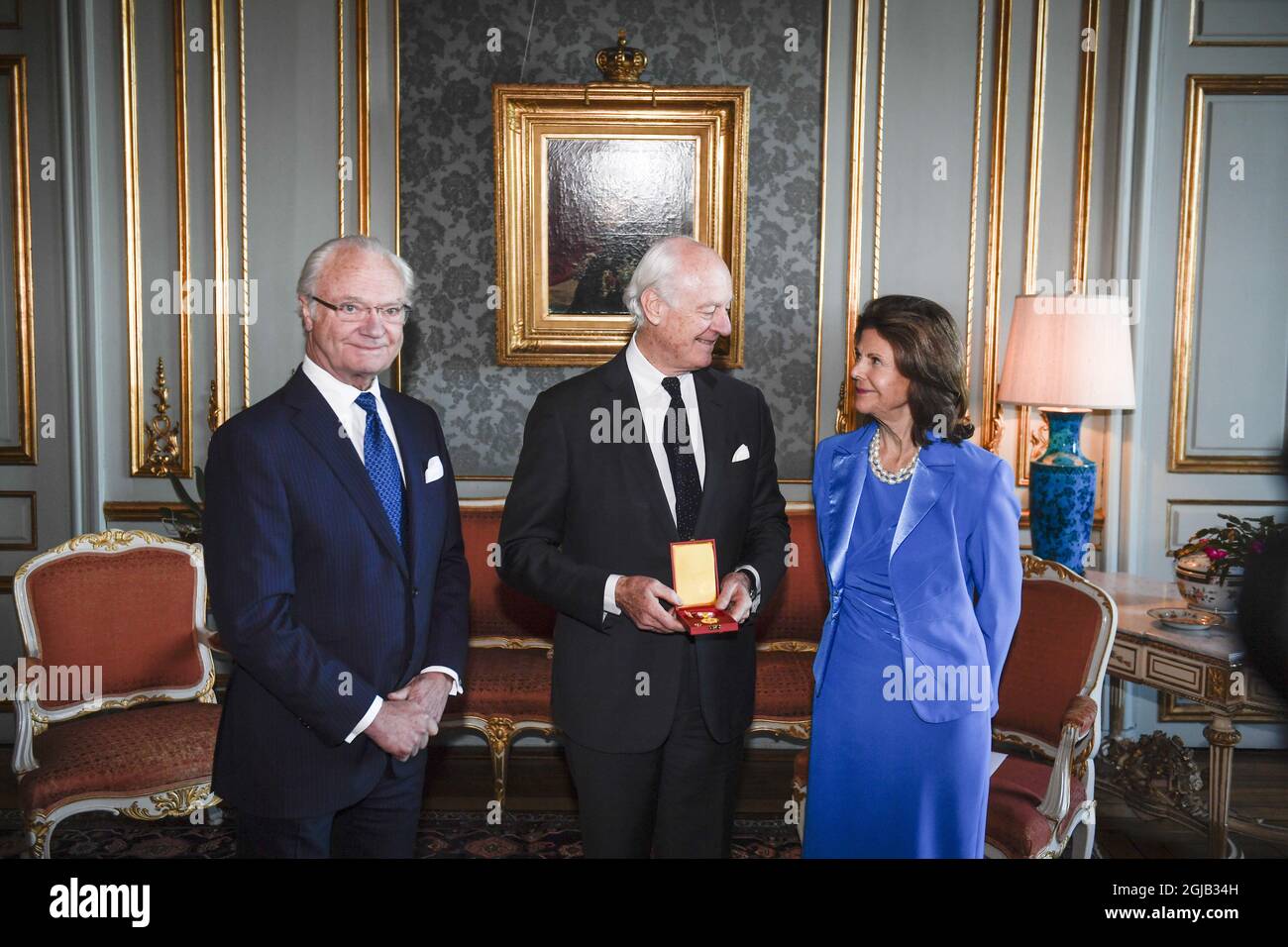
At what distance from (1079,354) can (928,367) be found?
195 cm

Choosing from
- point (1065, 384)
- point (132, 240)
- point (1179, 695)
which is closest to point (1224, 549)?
point (1179, 695)

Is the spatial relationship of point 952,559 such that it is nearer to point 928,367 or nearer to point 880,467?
point 880,467

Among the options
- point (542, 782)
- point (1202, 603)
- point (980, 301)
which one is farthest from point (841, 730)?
point (980, 301)

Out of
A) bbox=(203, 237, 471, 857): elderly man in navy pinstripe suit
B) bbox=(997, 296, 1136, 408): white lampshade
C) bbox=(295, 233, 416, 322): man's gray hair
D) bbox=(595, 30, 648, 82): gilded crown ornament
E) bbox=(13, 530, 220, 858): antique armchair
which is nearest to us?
bbox=(203, 237, 471, 857): elderly man in navy pinstripe suit

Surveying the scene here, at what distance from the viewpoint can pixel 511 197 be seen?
173 inches

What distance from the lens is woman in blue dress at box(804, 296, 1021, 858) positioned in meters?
2.07

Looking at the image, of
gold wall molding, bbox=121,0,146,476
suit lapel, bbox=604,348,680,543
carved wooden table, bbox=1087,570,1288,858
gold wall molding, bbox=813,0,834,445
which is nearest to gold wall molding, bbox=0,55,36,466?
gold wall molding, bbox=121,0,146,476

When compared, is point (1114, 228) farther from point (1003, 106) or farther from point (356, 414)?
point (356, 414)

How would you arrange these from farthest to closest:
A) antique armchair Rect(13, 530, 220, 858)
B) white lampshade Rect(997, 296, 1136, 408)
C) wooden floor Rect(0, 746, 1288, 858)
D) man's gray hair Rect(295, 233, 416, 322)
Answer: white lampshade Rect(997, 296, 1136, 408) → wooden floor Rect(0, 746, 1288, 858) → antique armchair Rect(13, 530, 220, 858) → man's gray hair Rect(295, 233, 416, 322)

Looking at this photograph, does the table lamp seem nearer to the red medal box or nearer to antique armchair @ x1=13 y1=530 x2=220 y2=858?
the red medal box

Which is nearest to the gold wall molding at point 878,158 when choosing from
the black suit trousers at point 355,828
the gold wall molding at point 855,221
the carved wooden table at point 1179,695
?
the gold wall molding at point 855,221

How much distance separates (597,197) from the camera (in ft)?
14.5

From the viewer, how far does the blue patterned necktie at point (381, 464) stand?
6.27 ft

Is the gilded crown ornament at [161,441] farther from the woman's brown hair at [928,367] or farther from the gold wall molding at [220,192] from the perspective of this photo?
the woman's brown hair at [928,367]
